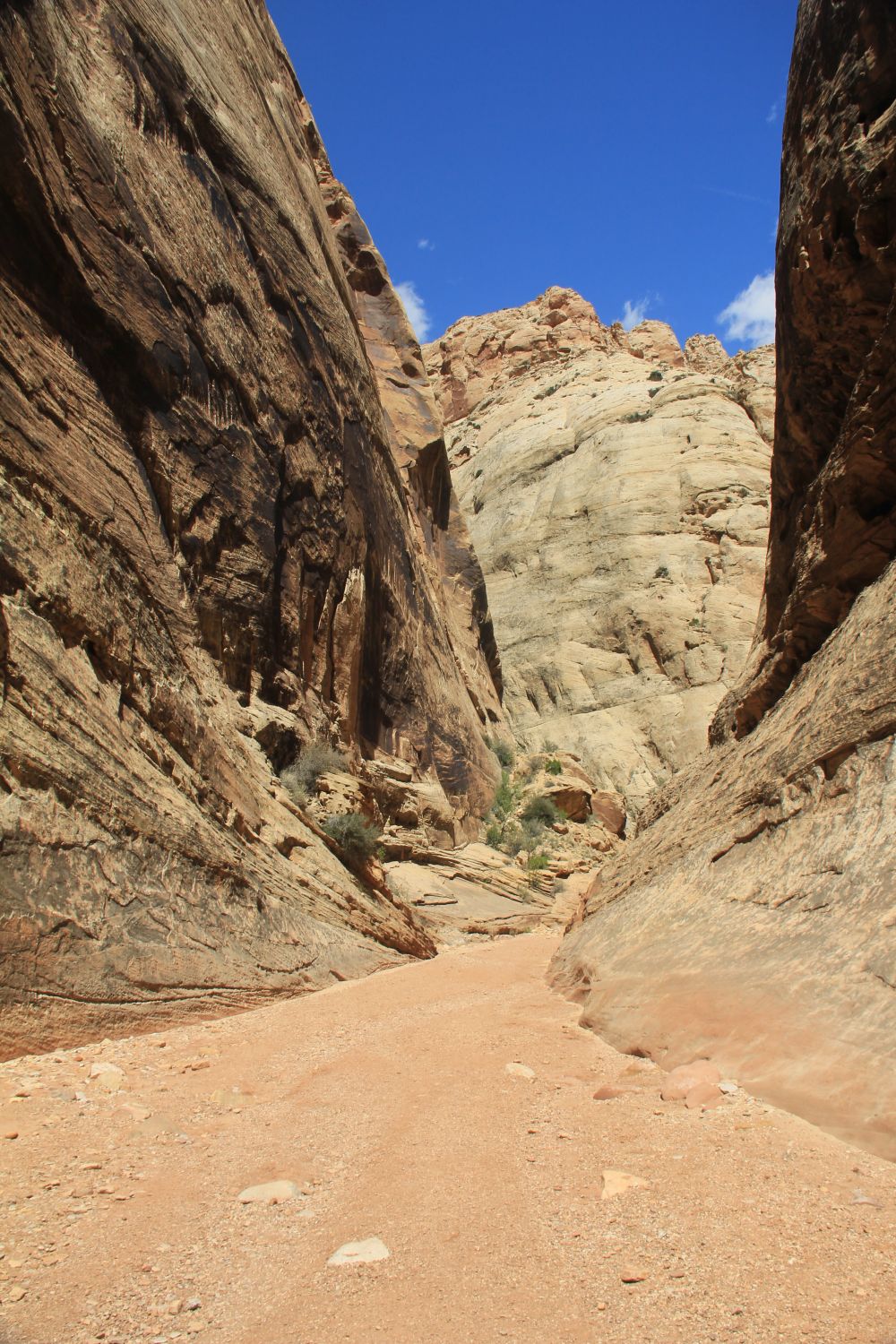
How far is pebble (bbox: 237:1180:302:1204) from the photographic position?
289cm

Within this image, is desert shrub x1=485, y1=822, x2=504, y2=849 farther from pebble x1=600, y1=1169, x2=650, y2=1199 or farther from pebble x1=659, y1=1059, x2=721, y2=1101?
pebble x1=600, y1=1169, x2=650, y2=1199

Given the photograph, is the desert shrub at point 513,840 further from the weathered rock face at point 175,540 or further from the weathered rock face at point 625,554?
the weathered rock face at point 625,554

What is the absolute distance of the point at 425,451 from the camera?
27875 millimetres

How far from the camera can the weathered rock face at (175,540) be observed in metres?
5.70

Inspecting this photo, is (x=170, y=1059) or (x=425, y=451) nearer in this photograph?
(x=170, y=1059)

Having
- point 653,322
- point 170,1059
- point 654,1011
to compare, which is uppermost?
point 653,322

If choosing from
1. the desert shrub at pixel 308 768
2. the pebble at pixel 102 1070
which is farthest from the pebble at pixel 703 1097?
the desert shrub at pixel 308 768

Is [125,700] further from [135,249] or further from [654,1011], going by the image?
[135,249]

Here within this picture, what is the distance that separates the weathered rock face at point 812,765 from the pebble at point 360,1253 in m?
1.59

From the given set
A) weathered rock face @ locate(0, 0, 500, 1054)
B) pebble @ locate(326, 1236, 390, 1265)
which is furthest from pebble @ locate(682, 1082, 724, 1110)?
weathered rock face @ locate(0, 0, 500, 1054)

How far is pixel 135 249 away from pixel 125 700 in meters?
6.72

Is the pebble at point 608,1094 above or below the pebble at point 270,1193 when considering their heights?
above

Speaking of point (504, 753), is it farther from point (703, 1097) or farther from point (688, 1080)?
point (703, 1097)

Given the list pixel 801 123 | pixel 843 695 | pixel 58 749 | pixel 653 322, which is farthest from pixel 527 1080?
pixel 653 322
